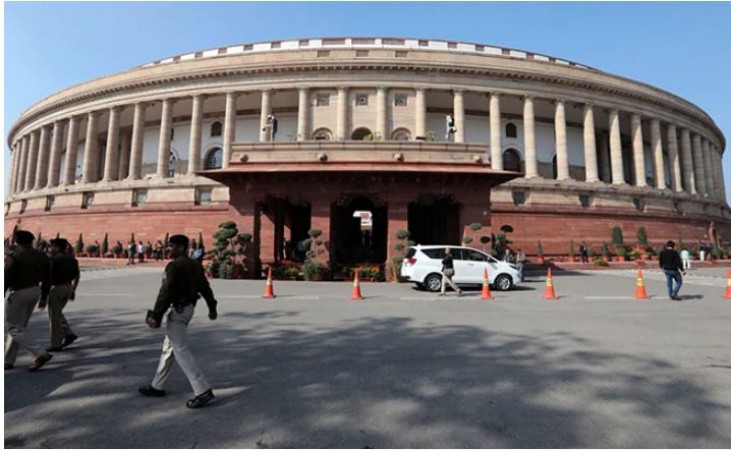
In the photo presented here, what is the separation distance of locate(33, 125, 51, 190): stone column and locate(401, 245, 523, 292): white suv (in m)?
49.8

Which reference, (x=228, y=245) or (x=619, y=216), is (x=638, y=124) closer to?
(x=619, y=216)

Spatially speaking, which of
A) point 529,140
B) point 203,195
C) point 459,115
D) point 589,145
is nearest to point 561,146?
point 529,140

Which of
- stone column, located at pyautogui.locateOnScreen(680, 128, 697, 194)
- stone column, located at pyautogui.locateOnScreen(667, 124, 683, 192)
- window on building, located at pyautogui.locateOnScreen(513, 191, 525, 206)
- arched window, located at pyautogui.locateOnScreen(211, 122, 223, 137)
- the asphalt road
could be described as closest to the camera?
the asphalt road

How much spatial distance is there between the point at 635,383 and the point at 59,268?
802cm

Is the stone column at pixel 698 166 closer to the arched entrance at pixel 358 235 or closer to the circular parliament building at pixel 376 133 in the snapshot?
the circular parliament building at pixel 376 133

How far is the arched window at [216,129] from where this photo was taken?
43.4 m

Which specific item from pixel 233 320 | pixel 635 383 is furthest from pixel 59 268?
pixel 635 383

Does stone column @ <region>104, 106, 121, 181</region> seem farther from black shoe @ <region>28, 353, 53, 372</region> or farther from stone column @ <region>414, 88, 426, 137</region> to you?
black shoe @ <region>28, 353, 53, 372</region>

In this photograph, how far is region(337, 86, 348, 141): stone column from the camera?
36.5 metres

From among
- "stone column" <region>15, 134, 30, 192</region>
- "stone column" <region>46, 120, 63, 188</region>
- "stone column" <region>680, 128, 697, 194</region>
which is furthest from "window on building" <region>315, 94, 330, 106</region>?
"stone column" <region>680, 128, 697, 194</region>

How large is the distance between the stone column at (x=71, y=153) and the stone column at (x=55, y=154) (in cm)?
237

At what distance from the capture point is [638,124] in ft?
136

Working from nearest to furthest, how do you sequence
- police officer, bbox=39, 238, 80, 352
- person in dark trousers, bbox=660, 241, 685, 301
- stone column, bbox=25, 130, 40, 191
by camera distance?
1. police officer, bbox=39, 238, 80, 352
2. person in dark trousers, bbox=660, 241, 685, 301
3. stone column, bbox=25, 130, 40, 191

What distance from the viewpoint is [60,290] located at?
6.12 meters
